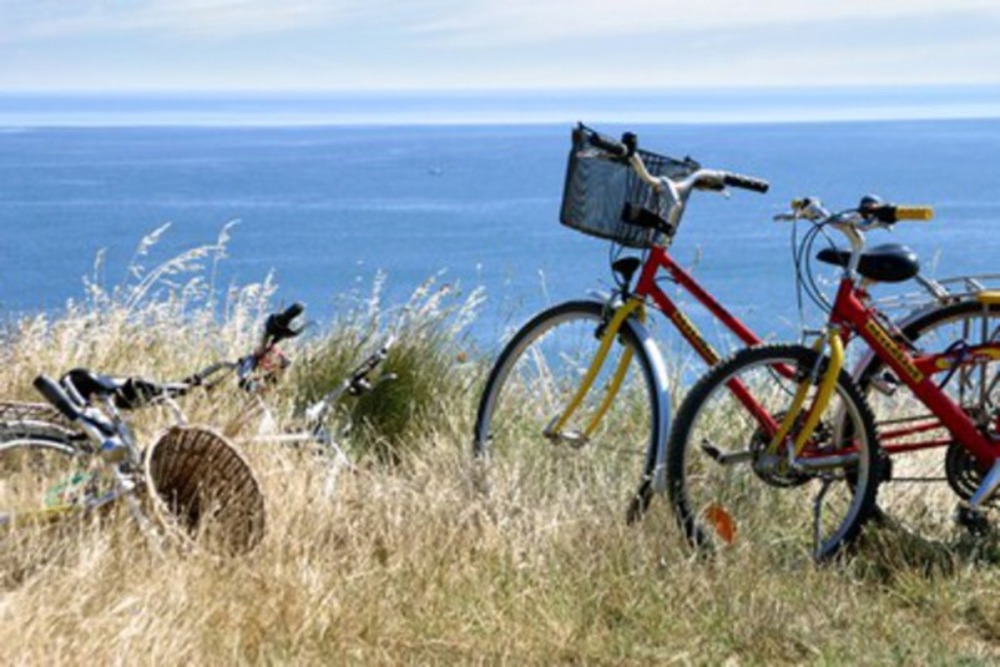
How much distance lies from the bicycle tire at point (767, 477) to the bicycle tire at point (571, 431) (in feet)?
0.57

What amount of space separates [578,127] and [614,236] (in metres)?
0.36

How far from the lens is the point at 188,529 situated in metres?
5.21

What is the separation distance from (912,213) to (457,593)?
182cm

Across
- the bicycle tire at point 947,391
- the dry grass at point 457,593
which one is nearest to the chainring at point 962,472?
the bicycle tire at point 947,391

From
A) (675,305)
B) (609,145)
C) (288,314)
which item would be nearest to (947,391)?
(675,305)

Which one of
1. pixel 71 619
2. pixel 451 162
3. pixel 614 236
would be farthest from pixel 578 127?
pixel 451 162

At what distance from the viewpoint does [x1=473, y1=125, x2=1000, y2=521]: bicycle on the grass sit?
5.29 m

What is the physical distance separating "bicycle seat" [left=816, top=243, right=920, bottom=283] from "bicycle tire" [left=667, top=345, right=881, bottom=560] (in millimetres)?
306

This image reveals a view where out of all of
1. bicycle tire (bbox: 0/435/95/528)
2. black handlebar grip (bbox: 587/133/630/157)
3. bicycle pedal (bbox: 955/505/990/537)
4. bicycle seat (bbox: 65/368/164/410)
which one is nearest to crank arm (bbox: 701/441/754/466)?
bicycle pedal (bbox: 955/505/990/537)

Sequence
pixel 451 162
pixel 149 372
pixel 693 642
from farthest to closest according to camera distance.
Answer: pixel 451 162 < pixel 149 372 < pixel 693 642

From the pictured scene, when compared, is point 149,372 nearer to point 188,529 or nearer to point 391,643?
point 188,529

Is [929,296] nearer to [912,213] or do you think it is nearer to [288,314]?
[912,213]

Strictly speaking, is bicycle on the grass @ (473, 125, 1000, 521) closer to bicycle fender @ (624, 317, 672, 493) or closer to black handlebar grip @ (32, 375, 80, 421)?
bicycle fender @ (624, 317, 672, 493)

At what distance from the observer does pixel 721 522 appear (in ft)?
17.1
